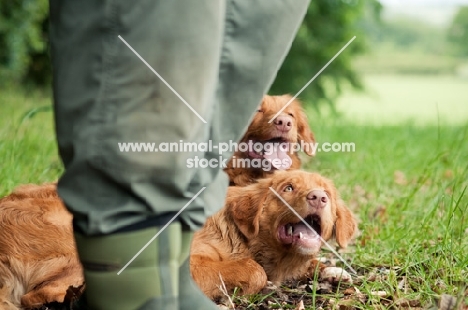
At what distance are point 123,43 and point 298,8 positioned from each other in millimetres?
644

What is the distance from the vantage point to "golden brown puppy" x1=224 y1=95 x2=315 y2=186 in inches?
142

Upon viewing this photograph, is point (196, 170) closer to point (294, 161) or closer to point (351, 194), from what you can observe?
point (294, 161)

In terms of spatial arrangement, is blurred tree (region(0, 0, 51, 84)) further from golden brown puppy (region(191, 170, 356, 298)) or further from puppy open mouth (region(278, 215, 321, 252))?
puppy open mouth (region(278, 215, 321, 252))

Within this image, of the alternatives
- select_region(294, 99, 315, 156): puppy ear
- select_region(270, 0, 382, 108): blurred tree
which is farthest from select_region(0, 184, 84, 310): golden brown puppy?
select_region(270, 0, 382, 108): blurred tree

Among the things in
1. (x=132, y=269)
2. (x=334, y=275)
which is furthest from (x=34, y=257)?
(x=334, y=275)

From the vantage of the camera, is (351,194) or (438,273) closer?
(438,273)

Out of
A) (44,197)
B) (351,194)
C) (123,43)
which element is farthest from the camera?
(351,194)

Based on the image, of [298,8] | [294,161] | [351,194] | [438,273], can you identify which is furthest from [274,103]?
[298,8]

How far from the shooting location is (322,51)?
9391mm

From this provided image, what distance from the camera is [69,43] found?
1.70 meters

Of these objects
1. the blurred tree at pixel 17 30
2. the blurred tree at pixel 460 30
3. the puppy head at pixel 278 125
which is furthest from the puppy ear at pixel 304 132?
the blurred tree at pixel 460 30

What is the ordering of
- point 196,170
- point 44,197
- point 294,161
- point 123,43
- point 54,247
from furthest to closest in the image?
point 294,161, point 44,197, point 54,247, point 196,170, point 123,43

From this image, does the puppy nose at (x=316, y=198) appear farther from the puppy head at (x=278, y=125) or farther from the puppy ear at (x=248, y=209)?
the puppy head at (x=278, y=125)

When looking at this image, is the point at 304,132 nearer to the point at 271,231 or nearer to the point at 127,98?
the point at 271,231
